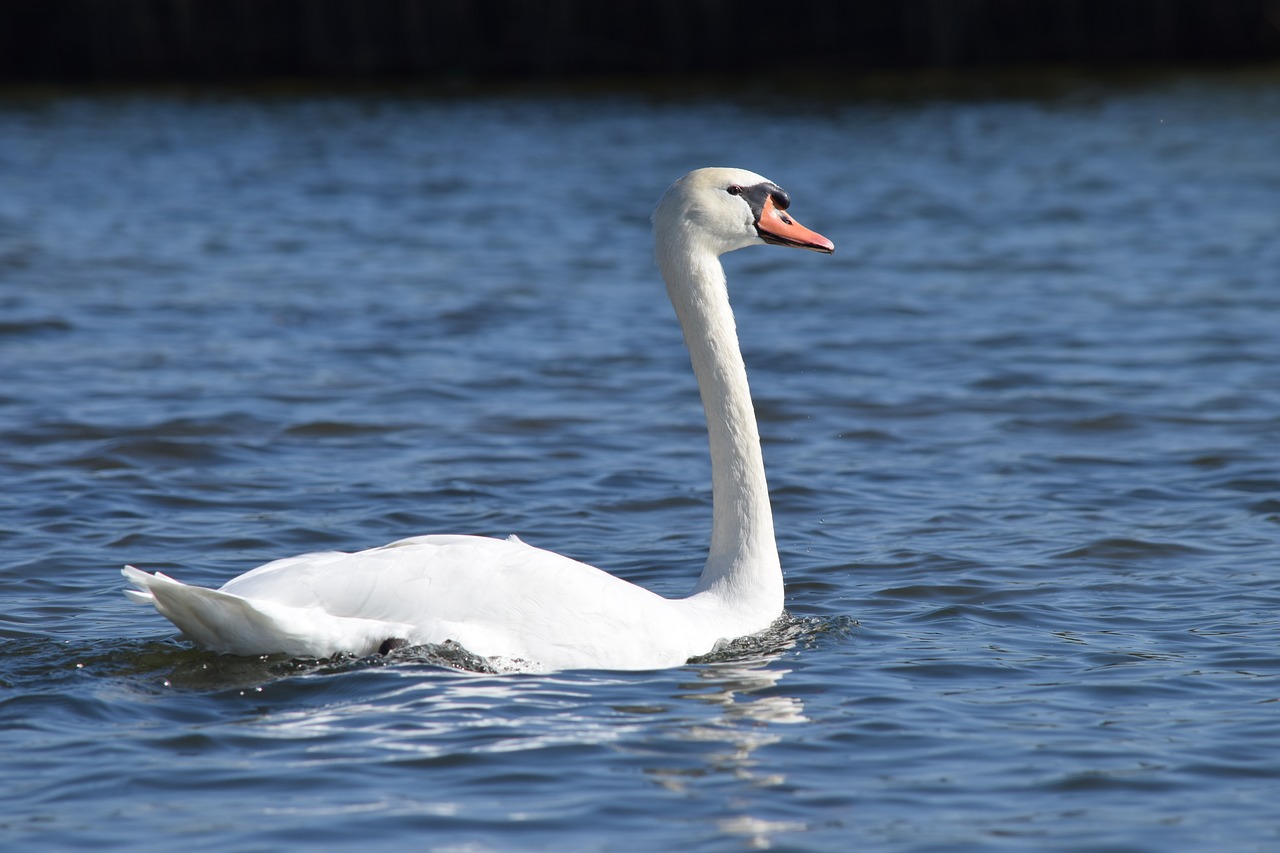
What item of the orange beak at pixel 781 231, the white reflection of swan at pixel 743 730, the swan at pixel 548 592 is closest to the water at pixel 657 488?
the white reflection of swan at pixel 743 730

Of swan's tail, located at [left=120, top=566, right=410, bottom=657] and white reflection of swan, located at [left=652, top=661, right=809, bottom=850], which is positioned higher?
swan's tail, located at [left=120, top=566, right=410, bottom=657]

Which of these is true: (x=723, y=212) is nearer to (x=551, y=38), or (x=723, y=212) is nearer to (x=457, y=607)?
(x=457, y=607)

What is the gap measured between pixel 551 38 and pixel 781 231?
1045 inches

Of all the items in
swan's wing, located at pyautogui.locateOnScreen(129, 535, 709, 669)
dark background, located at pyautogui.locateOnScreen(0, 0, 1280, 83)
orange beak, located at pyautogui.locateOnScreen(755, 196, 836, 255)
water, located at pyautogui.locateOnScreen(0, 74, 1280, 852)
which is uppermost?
dark background, located at pyautogui.locateOnScreen(0, 0, 1280, 83)

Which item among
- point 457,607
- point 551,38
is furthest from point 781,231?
point 551,38

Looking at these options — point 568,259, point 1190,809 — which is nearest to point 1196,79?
point 568,259

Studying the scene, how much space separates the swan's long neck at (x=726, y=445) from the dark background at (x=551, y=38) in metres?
25.5

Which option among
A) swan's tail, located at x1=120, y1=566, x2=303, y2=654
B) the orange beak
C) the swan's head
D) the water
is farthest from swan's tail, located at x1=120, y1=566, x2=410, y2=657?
the orange beak

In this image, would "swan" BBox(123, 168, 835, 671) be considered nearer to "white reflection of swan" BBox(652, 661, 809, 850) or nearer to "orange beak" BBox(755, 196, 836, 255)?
"orange beak" BBox(755, 196, 836, 255)

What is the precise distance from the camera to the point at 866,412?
1026 cm

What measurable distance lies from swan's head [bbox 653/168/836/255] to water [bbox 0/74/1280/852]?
1.41 meters

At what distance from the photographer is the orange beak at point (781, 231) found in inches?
240

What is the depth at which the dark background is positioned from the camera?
3091 cm

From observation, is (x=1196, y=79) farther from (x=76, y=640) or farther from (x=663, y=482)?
(x=76, y=640)
